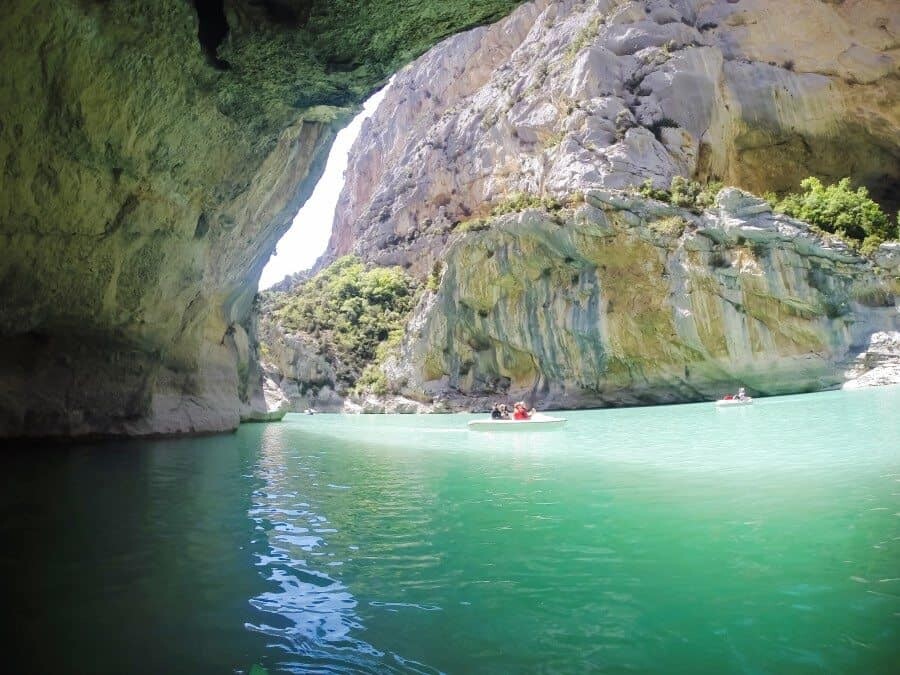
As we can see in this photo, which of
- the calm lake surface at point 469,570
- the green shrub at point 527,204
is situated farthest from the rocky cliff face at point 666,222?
the calm lake surface at point 469,570

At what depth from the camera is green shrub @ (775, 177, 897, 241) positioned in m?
37.8

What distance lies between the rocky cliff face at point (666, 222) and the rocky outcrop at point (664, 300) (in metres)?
0.12

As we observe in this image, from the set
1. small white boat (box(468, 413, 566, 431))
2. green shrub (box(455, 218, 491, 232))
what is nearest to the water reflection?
small white boat (box(468, 413, 566, 431))

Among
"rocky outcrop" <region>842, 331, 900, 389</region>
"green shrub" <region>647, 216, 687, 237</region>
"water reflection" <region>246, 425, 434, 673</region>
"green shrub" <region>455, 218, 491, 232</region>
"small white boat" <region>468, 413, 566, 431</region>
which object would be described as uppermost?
"green shrub" <region>455, 218, 491, 232</region>

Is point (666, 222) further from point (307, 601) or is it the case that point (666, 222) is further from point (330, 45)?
point (307, 601)

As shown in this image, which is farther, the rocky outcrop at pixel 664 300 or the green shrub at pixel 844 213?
the green shrub at pixel 844 213

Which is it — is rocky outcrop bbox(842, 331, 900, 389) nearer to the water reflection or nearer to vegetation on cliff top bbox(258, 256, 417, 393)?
the water reflection

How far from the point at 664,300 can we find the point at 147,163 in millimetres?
33122

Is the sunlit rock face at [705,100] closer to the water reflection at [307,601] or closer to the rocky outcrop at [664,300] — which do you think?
the rocky outcrop at [664,300]

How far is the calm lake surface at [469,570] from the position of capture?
3520mm

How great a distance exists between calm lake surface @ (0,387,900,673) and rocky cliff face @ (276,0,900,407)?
2825 centimetres

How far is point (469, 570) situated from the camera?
507 cm

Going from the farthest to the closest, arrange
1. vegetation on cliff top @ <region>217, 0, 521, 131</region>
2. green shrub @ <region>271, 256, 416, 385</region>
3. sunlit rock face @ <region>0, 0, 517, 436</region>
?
→ green shrub @ <region>271, 256, 416, 385</region>, sunlit rock face @ <region>0, 0, 517, 436</region>, vegetation on cliff top @ <region>217, 0, 521, 131</region>

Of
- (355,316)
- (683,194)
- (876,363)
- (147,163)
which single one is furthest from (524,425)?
(355,316)
